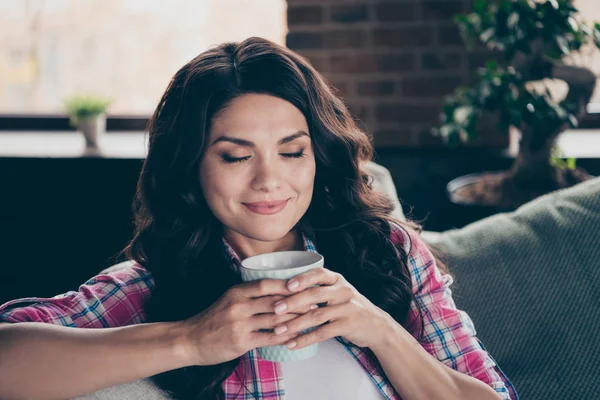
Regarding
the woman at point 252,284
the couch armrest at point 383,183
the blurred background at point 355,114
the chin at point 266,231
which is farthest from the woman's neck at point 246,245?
the blurred background at point 355,114

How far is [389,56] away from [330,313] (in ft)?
6.44

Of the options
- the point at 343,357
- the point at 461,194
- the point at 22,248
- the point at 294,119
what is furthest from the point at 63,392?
the point at 22,248

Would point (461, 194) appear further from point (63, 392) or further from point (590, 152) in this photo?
point (63, 392)

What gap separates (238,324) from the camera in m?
1.00

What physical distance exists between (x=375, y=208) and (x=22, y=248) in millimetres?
2080

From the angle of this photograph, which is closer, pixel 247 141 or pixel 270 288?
pixel 270 288

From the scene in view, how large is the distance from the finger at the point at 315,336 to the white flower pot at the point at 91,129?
220cm

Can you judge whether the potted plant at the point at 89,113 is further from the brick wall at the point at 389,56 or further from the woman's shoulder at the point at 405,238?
the woman's shoulder at the point at 405,238

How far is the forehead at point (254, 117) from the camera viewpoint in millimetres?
1163

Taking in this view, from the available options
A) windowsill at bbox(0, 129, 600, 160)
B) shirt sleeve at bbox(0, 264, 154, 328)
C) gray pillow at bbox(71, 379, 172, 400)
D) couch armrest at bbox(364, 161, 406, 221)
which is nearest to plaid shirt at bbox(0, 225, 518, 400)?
shirt sleeve at bbox(0, 264, 154, 328)

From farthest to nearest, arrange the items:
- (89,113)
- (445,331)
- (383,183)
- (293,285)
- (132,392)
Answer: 1. (89,113)
2. (383,183)
3. (445,331)
4. (132,392)
5. (293,285)

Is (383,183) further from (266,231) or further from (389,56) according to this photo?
(389,56)

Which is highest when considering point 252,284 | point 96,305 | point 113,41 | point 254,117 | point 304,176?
point 113,41

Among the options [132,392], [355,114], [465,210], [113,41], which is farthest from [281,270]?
[113,41]
